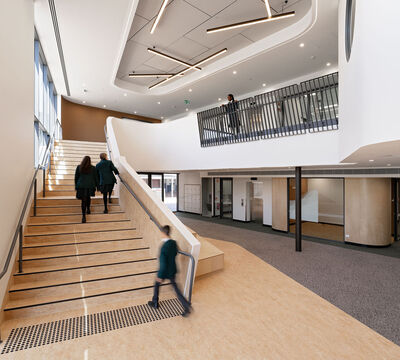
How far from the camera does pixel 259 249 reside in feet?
28.4

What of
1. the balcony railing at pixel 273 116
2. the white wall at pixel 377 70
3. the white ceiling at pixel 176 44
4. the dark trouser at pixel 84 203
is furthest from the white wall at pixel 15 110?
the balcony railing at pixel 273 116

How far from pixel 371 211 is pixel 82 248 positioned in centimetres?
935

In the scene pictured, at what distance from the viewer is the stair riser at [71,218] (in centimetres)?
553

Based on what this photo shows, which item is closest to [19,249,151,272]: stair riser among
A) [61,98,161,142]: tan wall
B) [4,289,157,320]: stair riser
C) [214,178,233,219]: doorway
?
[4,289,157,320]: stair riser

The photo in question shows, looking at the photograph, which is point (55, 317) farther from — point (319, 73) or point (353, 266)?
point (319, 73)

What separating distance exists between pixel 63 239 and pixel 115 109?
1285 centimetres

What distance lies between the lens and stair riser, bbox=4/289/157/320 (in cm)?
371

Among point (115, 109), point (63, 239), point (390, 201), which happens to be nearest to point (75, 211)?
point (63, 239)

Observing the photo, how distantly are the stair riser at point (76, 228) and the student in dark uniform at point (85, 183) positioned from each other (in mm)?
236

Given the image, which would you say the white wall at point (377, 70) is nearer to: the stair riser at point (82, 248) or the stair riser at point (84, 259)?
the stair riser at point (84, 259)

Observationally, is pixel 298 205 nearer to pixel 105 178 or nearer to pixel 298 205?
pixel 298 205

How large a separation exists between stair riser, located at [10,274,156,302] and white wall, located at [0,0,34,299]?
1.36ft

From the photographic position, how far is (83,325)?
3633 mm

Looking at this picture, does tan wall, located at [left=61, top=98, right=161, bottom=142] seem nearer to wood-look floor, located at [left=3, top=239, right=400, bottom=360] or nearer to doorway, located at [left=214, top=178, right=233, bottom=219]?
doorway, located at [left=214, top=178, right=233, bottom=219]
